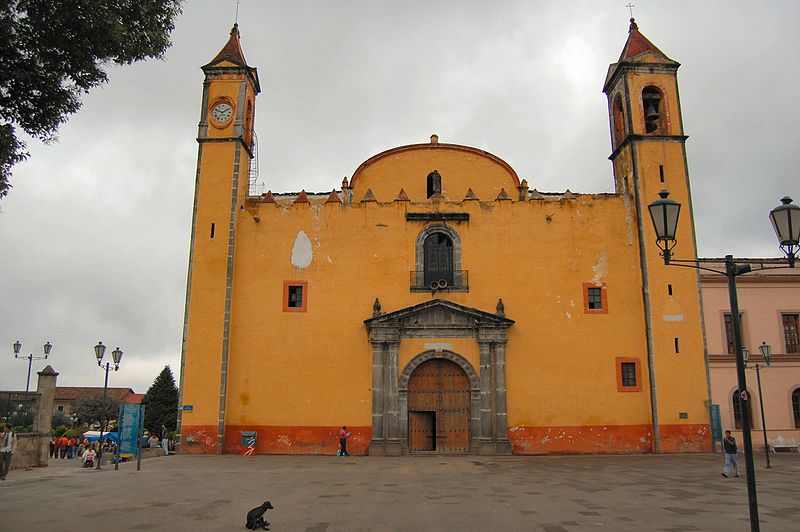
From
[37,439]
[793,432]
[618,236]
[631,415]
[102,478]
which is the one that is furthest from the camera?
[793,432]

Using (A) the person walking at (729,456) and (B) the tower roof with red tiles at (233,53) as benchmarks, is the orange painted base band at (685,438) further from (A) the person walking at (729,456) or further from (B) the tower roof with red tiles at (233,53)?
(B) the tower roof with red tiles at (233,53)

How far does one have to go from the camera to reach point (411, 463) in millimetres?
18281

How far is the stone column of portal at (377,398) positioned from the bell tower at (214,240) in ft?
16.3

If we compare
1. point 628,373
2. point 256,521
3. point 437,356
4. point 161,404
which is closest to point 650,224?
point 628,373

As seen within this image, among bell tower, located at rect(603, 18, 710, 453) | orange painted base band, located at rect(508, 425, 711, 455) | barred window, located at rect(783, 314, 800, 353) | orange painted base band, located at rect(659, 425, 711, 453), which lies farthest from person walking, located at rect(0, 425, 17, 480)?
barred window, located at rect(783, 314, 800, 353)

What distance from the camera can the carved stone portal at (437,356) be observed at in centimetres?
2095

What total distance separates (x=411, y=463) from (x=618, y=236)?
11094mm

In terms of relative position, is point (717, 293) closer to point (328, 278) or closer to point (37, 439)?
point (328, 278)

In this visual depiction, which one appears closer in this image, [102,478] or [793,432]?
[102,478]

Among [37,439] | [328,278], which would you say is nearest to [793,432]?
[328,278]

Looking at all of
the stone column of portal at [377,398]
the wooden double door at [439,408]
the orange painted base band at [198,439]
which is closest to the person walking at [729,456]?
the wooden double door at [439,408]

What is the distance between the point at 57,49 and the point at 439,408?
52.2 ft

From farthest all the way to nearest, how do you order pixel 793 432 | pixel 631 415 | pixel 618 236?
pixel 793 432, pixel 618 236, pixel 631 415

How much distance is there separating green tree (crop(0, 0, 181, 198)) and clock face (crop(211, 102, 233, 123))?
14191 mm
